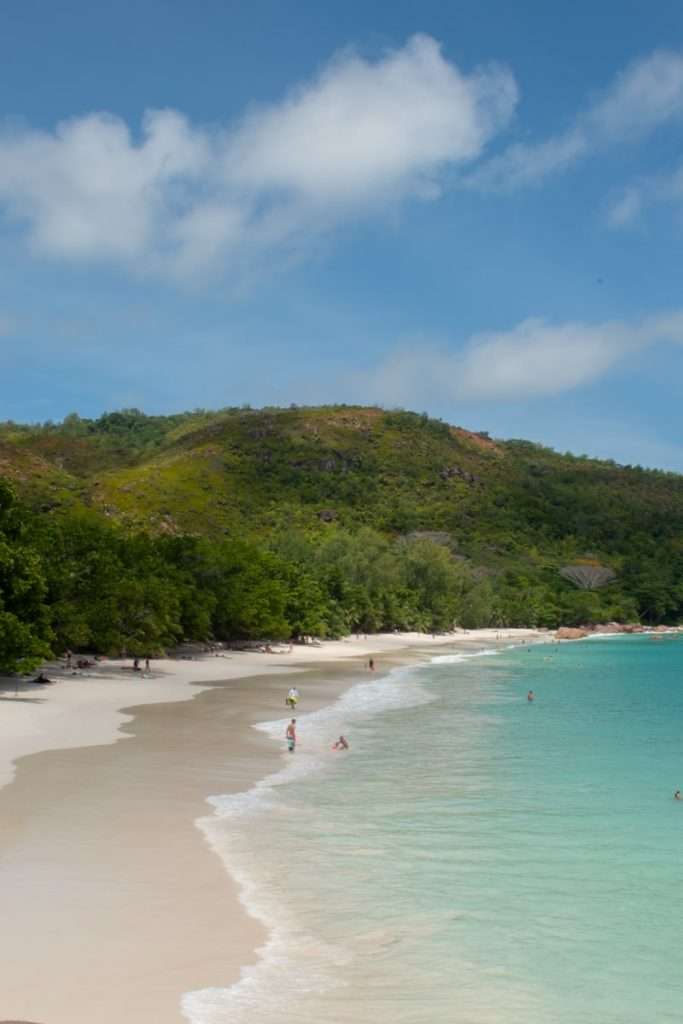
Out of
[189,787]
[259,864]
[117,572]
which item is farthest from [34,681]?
[259,864]

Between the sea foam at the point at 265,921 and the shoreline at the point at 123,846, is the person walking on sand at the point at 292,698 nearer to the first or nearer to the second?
the shoreline at the point at 123,846

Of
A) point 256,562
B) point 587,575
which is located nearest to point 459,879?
point 256,562

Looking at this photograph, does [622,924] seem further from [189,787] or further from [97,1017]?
[189,787]

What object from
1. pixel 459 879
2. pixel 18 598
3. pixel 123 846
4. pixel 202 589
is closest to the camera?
pixel 459 879

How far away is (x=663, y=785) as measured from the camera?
26109 millimetres

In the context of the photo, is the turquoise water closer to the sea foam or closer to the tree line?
the sea foam

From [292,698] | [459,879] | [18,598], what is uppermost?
[18,598]

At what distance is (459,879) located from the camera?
1573 centimetres

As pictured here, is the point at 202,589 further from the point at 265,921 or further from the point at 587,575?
the point at 587,575

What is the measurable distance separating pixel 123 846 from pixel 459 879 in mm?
5773

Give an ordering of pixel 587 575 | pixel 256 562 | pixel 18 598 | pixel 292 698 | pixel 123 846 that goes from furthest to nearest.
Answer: pixel 587 575, pixel 256 562, pixel 292 698, pixel 18 598, pixel 123 846

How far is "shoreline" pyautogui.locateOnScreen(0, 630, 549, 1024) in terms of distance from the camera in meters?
10.7

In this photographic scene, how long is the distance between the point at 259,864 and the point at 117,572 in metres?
33.8

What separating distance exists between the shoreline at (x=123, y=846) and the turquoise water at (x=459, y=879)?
62 centimetres
